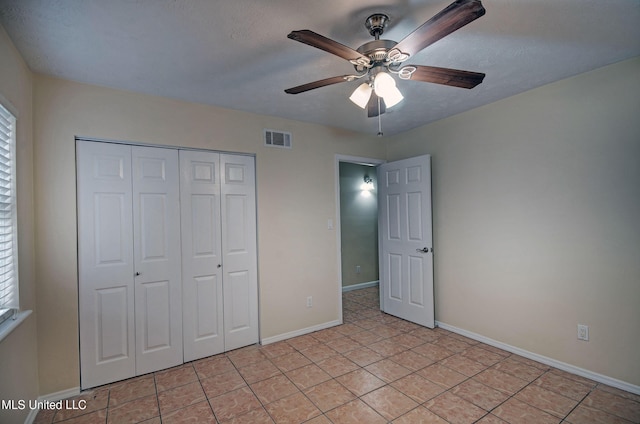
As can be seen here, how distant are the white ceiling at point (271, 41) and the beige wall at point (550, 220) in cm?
33

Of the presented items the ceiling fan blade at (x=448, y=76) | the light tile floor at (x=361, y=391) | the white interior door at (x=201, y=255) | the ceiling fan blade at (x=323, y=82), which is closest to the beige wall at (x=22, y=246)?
the light tile floor at (x=361, y=391)

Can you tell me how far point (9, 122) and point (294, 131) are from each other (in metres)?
2.33

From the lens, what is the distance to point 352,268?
5.55 meters

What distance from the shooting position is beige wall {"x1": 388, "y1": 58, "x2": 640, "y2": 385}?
7.57ft

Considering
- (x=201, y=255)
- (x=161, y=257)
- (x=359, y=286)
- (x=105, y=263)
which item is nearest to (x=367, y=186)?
(x=359, y=286)

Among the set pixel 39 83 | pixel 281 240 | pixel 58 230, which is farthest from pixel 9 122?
pixel 281 240

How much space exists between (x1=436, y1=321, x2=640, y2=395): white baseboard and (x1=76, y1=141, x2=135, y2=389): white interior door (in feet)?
11.0

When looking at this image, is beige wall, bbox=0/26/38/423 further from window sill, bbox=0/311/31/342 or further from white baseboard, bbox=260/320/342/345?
white baseboard, bbox=260/320/342/345

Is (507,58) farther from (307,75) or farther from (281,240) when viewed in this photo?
(281,240)

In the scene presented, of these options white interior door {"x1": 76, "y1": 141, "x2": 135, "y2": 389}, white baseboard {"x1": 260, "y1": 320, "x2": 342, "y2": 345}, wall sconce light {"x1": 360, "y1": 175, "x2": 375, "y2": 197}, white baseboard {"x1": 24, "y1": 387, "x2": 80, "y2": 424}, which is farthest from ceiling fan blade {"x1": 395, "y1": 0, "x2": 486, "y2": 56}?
wall sconce light {"x1": 360, "y1": 175, "x2": 375, "y2": 197}

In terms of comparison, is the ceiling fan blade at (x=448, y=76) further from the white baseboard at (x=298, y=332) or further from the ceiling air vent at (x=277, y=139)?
the white baseboard at (x=298, y=332)

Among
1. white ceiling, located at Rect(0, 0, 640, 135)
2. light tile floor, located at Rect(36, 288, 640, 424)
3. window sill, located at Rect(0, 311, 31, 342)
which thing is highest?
white ceiling, located at Rect(0, 0, 640, 135)

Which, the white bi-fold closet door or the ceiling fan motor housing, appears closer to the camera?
the ceiling fan motor housing

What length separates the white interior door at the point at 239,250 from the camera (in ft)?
10.2
